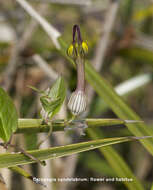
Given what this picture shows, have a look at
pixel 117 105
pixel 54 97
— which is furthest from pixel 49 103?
pixel 117 105

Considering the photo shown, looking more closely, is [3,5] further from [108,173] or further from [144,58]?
[108,173]

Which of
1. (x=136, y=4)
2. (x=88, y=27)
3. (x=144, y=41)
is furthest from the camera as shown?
(x=136, y=4)

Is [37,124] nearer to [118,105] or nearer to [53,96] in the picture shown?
[53,96]

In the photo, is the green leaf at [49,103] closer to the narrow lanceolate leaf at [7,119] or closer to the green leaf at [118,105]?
the narrow lanceolate leaf at [7,119]

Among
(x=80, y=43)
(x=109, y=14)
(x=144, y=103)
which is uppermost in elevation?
(x=109, y=14)

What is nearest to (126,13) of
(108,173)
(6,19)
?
(6,19)

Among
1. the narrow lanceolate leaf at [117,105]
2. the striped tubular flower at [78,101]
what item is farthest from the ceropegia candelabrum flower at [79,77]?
the narrow lanceolate leaf at [117,105]
